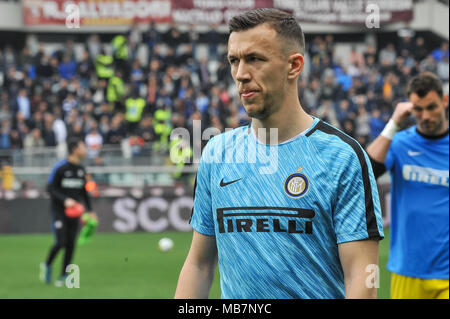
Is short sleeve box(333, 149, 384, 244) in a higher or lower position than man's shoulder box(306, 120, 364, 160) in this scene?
lower

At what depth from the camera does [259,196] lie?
120 inches

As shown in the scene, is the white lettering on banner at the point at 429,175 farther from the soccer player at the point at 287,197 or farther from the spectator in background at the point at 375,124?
the spectator in background at the point at 375,124

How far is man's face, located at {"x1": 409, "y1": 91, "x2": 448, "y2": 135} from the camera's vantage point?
18.3 ft

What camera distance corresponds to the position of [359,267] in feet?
9.46

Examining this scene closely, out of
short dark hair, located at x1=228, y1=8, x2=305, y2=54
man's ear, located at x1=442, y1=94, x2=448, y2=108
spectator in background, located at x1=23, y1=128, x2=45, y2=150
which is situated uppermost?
short dark hair, located at x1=228, y1=8, x2=305, y2=54

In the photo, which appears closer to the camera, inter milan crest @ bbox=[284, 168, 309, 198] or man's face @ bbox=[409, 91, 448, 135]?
inter milan crest @ bbox=[284, 168, 309, 198]

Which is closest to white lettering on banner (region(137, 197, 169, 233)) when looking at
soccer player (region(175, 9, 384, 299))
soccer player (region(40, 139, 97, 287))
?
soccer player (region(40, 139, 97, 287))

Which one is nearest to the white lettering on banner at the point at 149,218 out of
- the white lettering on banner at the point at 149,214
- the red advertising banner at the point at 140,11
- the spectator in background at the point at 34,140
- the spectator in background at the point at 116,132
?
the white lettering on banner at the point at 149,214

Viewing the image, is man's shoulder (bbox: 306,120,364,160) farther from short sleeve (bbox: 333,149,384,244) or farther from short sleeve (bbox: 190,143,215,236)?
short sleeve (bbox: 190,143,215,236)

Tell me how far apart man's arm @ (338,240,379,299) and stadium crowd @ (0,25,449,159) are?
49.9ft

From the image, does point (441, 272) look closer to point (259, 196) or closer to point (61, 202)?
point (259, 196)

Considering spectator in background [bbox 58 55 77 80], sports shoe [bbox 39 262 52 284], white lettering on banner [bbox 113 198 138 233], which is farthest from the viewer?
spectator in background [bbox 58 55 77 80]

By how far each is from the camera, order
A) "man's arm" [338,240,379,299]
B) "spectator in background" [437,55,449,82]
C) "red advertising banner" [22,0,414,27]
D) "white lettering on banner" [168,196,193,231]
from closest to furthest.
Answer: "man's arm" [338,240,379,299]
"white lettering on banner" [168,196,193,231]
"spectator in background" [437,55,449,82]
"red advertising banner" [22,0,414,27]
